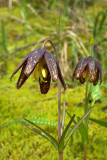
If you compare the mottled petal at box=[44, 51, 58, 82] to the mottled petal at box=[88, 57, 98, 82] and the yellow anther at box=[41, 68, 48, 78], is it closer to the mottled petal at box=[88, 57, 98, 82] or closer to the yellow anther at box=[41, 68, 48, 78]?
the yellow anther at box=[41, 68, 48, 78]

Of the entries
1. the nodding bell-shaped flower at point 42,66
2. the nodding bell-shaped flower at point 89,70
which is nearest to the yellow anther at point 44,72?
the nodding bell-shaped flower at point 42,66

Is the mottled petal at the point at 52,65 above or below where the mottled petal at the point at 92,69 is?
above

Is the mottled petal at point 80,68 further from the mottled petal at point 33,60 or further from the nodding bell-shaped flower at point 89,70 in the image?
the mottled petal at point 33,60

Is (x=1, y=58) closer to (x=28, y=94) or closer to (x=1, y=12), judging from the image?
(x=28, y=94)

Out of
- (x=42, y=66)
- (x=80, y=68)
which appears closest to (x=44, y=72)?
(x=42, y=66)

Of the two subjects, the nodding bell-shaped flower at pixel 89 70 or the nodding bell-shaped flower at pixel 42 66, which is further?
the nodding bell-shaped flower at pixel 89 70

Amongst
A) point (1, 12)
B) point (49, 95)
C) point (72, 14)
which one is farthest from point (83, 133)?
point (1, 12)
